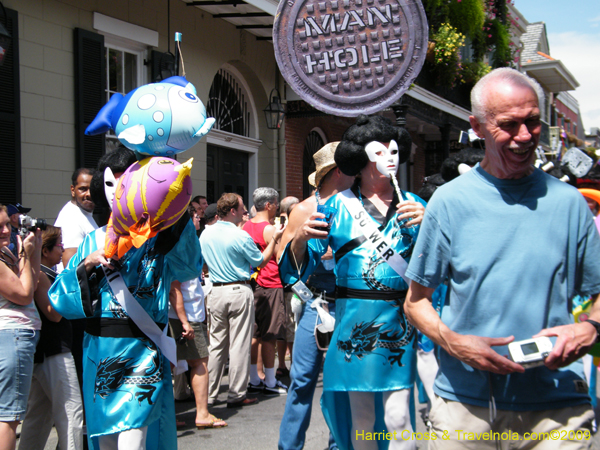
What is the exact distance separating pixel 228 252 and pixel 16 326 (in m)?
2.59

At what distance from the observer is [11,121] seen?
6625 millimetres

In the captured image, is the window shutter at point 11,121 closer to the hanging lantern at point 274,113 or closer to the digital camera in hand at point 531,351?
the hanging lantern at point 274,113

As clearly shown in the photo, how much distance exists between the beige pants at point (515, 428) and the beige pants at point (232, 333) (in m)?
4.00

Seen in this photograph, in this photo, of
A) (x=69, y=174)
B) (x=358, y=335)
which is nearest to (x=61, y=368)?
(x=358, y=335)

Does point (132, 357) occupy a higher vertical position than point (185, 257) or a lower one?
lower

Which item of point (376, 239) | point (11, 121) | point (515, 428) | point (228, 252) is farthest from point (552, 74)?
point (515, 428)

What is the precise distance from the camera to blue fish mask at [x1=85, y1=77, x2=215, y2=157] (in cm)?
298

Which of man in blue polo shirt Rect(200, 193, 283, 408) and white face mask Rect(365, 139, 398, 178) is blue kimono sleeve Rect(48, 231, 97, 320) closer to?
white face mask Rect(365, 139, 398, 178)

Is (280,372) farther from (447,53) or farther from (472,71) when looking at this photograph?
(472,71)

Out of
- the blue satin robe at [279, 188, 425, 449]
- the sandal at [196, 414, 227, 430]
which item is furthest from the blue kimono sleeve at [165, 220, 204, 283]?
the sandal at [196, 414, 227, 430]

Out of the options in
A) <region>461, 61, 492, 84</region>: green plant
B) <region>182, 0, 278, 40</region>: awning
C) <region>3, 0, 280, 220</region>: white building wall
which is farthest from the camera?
<region>461, 61, 492, 84</region>: green plant

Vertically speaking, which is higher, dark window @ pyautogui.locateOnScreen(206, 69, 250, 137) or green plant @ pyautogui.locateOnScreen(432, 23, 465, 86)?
green plant @ pyautogui.locateOnScreen(432, 23, 465, 86)

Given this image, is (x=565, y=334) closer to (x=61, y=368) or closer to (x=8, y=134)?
(x=61, y=368)

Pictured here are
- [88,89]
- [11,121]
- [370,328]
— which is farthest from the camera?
[88,89]
